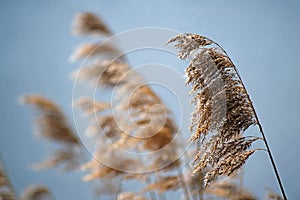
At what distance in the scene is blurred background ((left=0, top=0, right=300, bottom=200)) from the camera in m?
13.8

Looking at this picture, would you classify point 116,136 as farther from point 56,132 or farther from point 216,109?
point 216,109

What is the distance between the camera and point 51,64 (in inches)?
1008

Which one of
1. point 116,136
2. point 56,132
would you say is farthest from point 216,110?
point 56,132

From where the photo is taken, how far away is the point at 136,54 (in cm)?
665

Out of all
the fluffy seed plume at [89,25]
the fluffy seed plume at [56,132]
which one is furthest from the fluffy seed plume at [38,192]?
the fluffy seed plume at [89,25]

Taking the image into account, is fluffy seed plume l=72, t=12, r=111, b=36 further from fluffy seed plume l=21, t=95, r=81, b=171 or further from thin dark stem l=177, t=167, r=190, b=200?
thin dark stem l=177, t=167, r=190, b=200

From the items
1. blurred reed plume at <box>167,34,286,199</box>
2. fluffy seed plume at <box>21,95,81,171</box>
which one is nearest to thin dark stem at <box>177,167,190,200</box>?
fluffy seed plume at <box>21,95,81,171</box>

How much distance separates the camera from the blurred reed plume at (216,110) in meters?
2.02

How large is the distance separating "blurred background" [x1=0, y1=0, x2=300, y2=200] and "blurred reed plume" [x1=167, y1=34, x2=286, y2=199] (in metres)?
1.36

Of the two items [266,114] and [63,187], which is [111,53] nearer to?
[266,114]

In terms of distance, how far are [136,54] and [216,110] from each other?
470cm

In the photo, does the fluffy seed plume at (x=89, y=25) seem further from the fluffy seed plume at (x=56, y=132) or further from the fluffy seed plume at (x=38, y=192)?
the fluffy seed plume at (x=38, y=192)

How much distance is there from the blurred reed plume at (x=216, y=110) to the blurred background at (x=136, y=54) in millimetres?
1360

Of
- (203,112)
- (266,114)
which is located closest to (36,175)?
(266,114)
